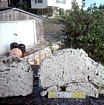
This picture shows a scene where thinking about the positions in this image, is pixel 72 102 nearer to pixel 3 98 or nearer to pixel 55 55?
pixel 55 55

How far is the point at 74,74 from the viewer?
5.08 feet

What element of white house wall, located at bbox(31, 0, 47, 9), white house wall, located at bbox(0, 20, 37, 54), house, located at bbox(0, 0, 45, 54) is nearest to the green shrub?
house, located at bbox(0, 0, 45, 54)

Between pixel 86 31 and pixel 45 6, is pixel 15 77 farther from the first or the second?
pixel 45 6

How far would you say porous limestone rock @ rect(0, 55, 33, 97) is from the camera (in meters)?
1.59

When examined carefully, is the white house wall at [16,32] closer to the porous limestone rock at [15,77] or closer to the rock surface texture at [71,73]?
the porous limestone rock at [15,77]

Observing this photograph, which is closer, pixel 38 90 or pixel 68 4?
pixel 38 90

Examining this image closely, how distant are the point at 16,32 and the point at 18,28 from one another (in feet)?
0.72

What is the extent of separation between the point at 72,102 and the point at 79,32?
181 centimetres

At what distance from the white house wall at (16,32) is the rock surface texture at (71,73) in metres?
5.97

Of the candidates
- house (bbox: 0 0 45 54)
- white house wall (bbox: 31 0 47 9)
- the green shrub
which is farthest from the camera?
white house wall (bbox: 31 0 47 9)

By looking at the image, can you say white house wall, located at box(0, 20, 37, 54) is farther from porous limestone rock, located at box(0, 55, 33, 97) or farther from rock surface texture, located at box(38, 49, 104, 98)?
rock surface texture, located at box(38, 49, 104, 98)

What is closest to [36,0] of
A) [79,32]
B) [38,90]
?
[79,32]

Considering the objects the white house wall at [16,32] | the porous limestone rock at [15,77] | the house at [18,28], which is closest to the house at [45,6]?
the house at [18,28]

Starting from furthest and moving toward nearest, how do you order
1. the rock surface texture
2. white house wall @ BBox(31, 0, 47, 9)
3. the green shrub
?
white house wall @ BBox(31, 0, 47, 9) < the green shrub < the rock surface texture
